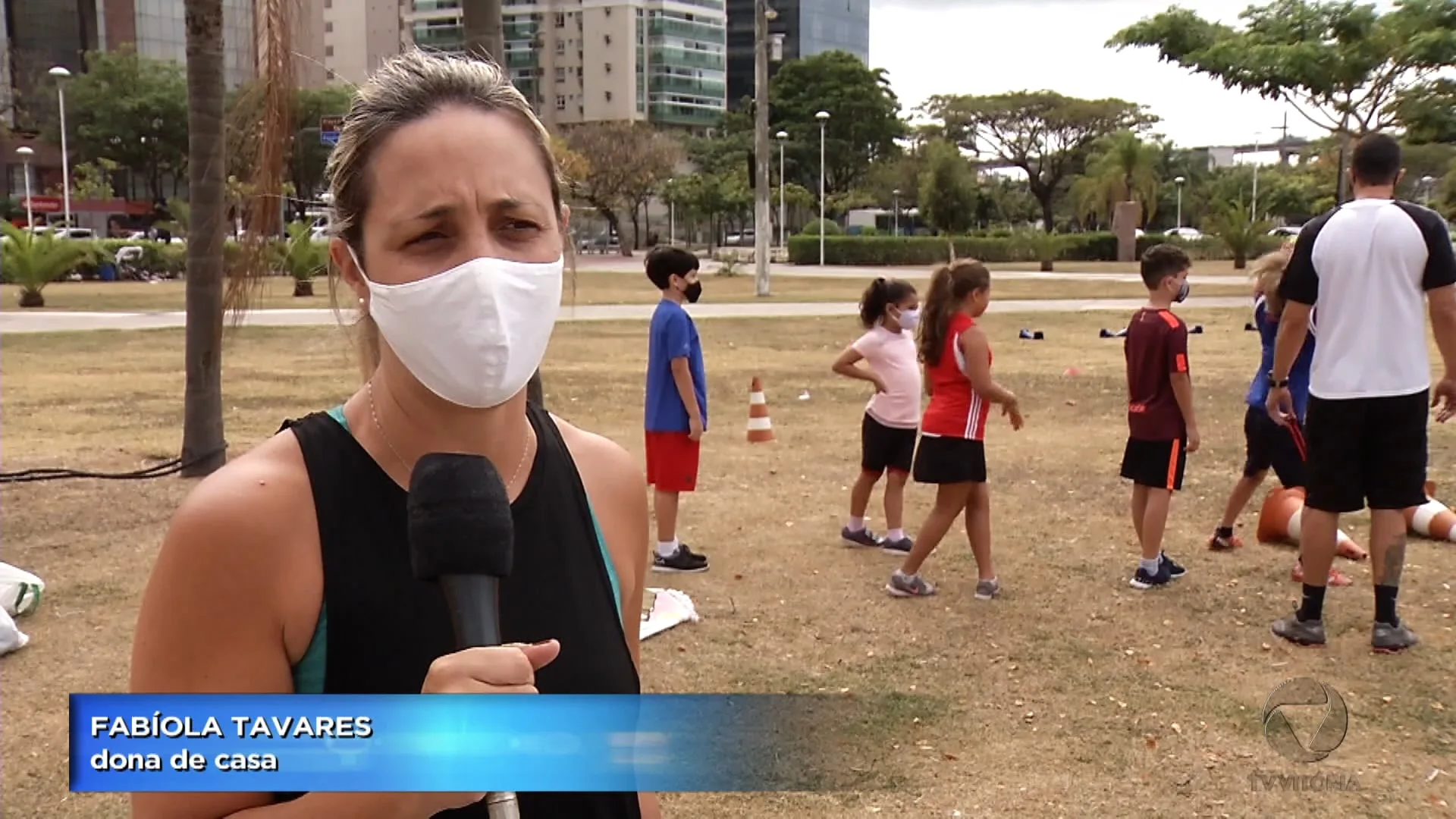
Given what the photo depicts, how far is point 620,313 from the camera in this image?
24219mm

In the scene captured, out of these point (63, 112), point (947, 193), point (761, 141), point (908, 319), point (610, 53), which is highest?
point (63, 112)

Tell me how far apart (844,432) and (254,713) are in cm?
994

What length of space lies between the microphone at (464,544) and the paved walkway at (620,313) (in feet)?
59.0

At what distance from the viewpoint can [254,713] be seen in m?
1.31

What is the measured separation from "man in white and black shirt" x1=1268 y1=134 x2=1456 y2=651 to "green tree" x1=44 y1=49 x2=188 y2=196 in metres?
55.2

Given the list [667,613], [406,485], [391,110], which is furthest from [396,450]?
[667,613]

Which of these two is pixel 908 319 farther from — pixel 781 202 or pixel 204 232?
pixel 781 202

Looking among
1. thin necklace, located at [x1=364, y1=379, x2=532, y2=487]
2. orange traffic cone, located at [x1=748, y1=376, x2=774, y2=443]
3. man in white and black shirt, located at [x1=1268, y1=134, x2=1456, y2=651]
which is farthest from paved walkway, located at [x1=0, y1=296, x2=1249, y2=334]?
thin necklace, located at [x1=364, y1=379, x2=532, y2=487]

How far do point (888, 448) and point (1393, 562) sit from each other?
2.79m

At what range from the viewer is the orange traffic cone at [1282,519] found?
707cm

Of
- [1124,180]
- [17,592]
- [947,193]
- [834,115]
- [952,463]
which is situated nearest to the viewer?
[17,592]

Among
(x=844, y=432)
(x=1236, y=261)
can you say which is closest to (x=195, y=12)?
(x=844, y=432)

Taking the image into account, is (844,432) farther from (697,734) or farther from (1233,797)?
(697,734)

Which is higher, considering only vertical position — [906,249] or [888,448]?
[906,249]
